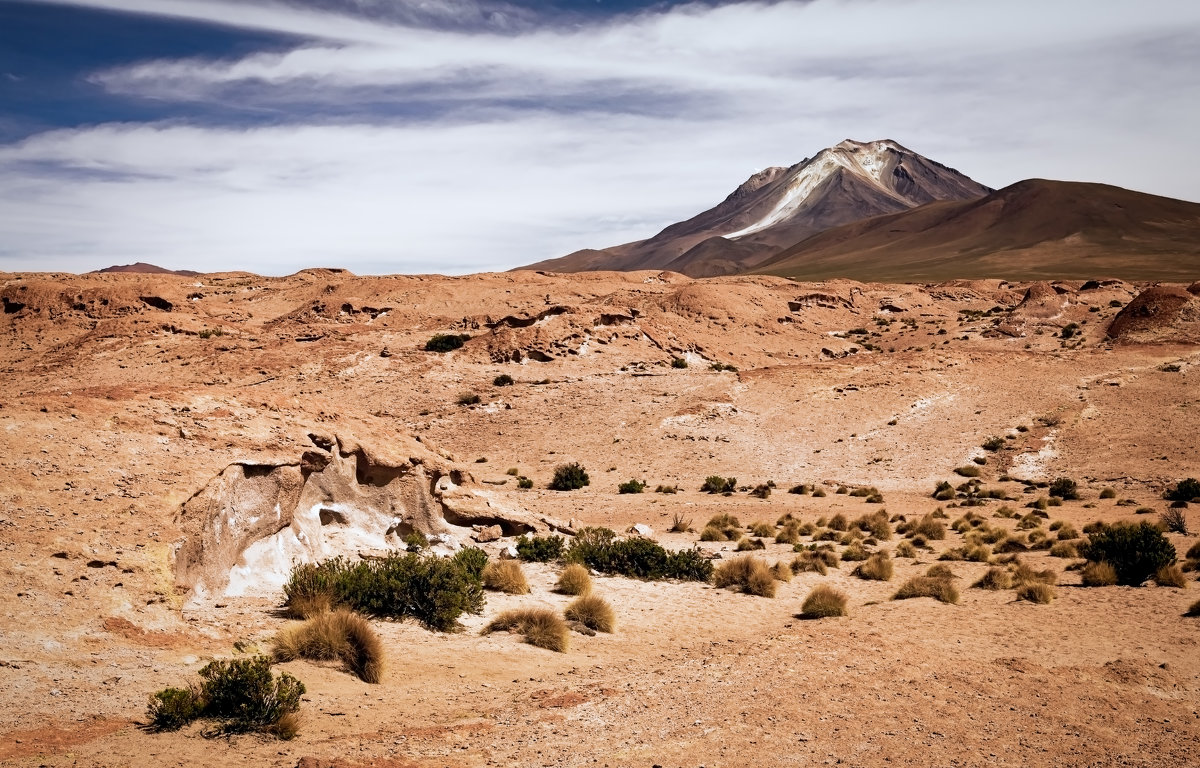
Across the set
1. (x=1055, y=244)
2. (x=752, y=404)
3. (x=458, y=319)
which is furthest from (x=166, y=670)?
(x=1055, y=244)

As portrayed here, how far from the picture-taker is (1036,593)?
13.6 metres

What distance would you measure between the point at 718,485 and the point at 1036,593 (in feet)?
41.4

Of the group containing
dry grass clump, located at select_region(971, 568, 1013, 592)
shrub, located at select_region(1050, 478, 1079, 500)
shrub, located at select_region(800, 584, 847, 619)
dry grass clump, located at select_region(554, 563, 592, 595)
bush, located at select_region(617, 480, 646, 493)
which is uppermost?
dry grass clump, located at select_region(554, 563, 592, 595)

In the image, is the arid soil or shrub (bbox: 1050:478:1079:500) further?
shrub (bbox: 1050:478:1079:500)

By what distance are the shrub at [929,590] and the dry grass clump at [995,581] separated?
78 cm

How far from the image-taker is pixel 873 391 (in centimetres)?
3319

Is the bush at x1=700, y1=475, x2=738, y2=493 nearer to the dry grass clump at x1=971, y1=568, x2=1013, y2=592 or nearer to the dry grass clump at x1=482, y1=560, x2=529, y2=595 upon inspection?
the dry grass clump at x1=971, y1=568, x2=1013, y2=592

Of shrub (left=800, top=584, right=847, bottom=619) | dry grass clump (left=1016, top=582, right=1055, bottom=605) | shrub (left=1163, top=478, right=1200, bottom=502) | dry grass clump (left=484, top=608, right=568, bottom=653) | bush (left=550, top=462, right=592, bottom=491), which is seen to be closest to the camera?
dry grass clump (left=484, top=608, right=568, bottom=653)

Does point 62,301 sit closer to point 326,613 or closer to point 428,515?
point 428,515

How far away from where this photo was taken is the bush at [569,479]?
2558 centimetres

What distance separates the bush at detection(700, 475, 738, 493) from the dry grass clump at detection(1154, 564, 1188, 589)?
12.6 metres

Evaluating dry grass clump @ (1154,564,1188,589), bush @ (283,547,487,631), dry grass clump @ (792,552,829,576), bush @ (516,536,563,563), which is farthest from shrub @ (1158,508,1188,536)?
bush @ (283,547,487,631)

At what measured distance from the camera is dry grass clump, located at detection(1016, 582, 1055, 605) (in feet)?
44.4

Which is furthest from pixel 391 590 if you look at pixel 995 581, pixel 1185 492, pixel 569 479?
pixel 1185 492
